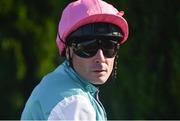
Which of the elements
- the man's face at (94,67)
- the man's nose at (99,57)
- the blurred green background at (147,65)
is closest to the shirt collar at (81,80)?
the man's face at (94,67)

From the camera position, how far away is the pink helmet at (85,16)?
11.8ft

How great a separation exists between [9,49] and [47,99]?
5.09 metres

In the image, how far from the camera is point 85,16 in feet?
11.7

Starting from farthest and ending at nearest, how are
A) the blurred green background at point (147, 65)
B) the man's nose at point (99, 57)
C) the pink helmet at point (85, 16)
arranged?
the blurred green background at point (147, 65)
the man's nose at point (99, 57)
the pink helmet at point (85, 16)

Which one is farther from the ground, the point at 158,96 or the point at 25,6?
the point at 25,6

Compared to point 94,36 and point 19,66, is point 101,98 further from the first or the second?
point 94,36

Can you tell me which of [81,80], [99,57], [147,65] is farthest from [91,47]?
[147,65]

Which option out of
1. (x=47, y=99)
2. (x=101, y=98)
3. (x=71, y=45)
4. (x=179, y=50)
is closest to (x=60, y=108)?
(x=47, y=99)

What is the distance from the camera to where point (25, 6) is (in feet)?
27.5

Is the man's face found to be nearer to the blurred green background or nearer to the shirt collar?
the shirt collar

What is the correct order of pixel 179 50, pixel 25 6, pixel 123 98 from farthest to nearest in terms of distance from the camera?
pixel 25 6 → pixel 123 98 → pixel 179 50

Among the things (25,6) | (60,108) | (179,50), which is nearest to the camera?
(60,108)

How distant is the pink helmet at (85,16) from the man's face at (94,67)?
147mm

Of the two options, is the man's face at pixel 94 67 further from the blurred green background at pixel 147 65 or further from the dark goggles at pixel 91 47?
the blurred green background at pixel 147 65
